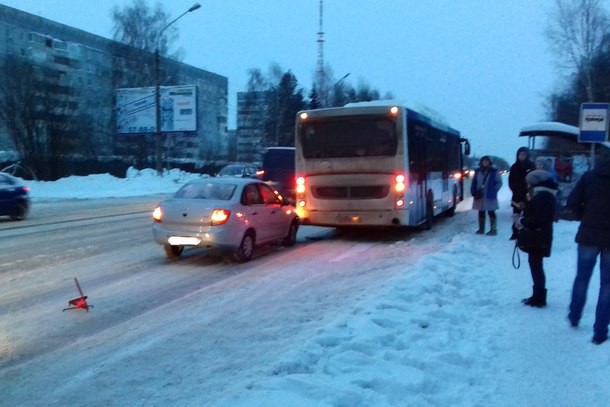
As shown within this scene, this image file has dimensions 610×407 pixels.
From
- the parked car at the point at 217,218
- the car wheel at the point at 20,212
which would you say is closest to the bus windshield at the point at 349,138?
the parked car at the point at 217,218

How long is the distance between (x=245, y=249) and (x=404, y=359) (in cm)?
616

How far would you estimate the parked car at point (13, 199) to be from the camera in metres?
18.7

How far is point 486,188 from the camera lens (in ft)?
45.6

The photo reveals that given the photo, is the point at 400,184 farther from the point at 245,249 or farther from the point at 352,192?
the point at 245,249

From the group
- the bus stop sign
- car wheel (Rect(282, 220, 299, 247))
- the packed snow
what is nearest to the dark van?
car wheel (Rect(282, 220, 299, 247))

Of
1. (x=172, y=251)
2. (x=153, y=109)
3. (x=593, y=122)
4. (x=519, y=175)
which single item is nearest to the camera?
(x=172, y=251)

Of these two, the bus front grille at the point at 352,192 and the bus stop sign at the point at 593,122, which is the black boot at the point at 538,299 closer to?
the bus front grille at the point at 352,192

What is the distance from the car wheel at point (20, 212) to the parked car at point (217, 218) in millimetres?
10031

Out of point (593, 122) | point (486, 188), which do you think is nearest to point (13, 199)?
point (486, 188)

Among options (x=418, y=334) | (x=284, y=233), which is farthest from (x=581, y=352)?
(x=284, y=233)

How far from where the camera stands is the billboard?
160 feet

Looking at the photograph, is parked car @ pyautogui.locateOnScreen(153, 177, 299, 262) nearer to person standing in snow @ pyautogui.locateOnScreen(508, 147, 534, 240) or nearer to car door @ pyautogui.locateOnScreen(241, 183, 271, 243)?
car door @ pyautogui.locateOnScreen(241, 183, 271, 243)

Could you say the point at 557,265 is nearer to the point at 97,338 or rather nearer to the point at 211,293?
the point at 211,293

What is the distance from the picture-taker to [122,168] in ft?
167
